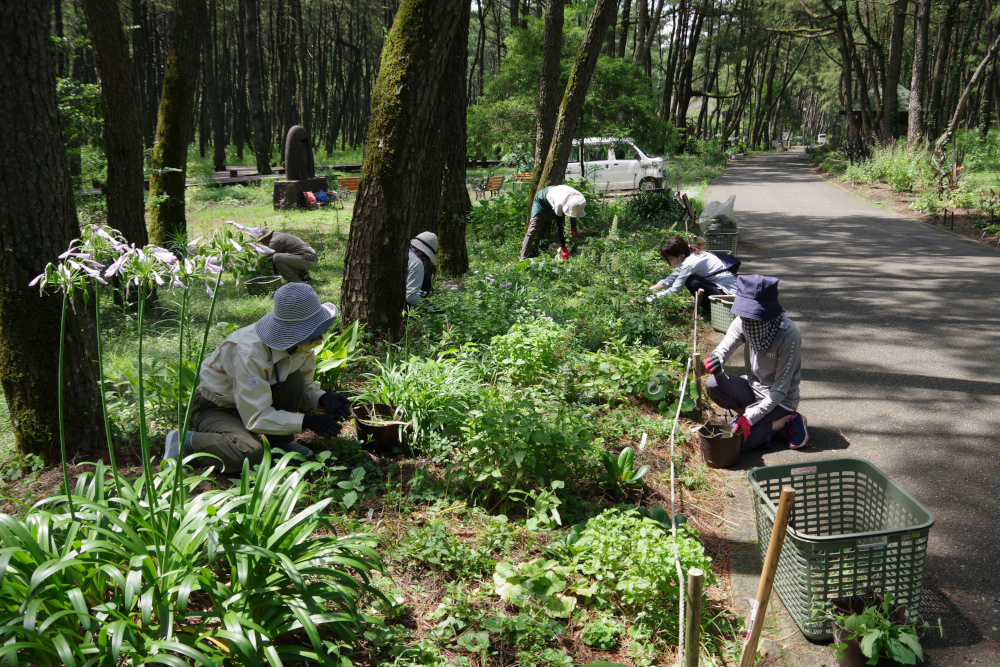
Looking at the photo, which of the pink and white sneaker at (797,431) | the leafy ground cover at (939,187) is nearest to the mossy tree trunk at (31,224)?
the pink and white sneaker at (797,431)

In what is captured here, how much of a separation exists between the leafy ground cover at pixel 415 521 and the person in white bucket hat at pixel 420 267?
1.34ft

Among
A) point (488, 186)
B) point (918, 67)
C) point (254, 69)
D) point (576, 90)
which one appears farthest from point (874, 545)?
point (254, 69)

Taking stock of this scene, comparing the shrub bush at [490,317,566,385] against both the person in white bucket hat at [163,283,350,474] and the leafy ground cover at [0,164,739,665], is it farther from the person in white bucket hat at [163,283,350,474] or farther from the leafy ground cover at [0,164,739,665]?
the person in white bucket hat at [163,283,350,474]

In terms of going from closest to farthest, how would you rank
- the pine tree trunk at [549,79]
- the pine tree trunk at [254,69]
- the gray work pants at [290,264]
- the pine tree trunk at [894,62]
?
1. the gray work pants at [290,264]
2. the pine tree trunk at [549,79]
3. the pine tree trunk at [894,62]
4. the pine tree trunk at [254,69]

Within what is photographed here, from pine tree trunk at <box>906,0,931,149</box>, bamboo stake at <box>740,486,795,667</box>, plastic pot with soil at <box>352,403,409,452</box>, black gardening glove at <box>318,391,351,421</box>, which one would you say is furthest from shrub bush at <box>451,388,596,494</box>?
pine tree trunk at <box>906,0,931,149</box>

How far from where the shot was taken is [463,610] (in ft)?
10.1

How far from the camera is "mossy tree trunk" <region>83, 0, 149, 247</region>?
744 cm

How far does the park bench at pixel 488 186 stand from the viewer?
20.3 m

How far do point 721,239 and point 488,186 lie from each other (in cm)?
1083

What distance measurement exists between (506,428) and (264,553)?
1.77 meters

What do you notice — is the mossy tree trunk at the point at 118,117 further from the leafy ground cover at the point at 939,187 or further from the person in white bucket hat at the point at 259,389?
the leafy ground cover at the point at 939,187

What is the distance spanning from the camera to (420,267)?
7.12 metres

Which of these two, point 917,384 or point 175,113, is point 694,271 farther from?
point 175,113

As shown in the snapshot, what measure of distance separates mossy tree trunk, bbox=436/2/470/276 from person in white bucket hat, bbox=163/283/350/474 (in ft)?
18.3
